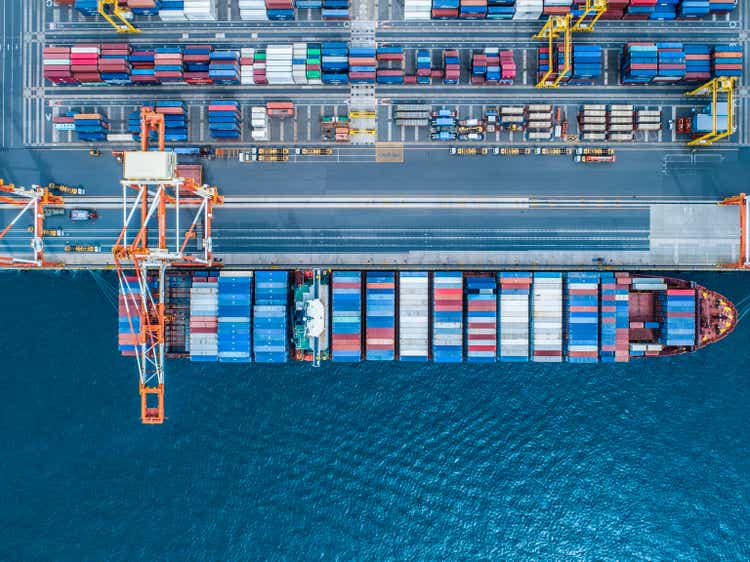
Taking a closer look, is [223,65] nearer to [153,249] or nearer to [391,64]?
[391,64]

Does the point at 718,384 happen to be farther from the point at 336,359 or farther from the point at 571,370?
the point at 336,359

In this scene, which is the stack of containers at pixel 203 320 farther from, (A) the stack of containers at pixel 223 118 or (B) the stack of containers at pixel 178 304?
(A) the stack of containers at pixel 223 118

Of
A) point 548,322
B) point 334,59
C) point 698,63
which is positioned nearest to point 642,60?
point 698,63

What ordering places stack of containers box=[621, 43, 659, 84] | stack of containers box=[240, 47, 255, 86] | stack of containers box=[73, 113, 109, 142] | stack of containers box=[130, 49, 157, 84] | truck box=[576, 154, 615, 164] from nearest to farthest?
stack of containers box=[621, 43, 659, 84], stack of containers box=[130, 49, 157, 84], stack of containers box=[73, 113, 109, 142], truck box=[576, 154, 615, 164], stack of containers box=[240, 47, 255, 86]

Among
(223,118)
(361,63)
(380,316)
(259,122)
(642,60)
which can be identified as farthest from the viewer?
(259,122)

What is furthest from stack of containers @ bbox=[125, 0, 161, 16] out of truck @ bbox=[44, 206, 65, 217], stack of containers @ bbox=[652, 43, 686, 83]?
stack of containers @ bbox=[652, 43, 686, 83]

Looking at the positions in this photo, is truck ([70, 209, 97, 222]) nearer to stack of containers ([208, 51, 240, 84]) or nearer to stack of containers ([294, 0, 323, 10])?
stack of containers ([208, 51, 240, 84])
